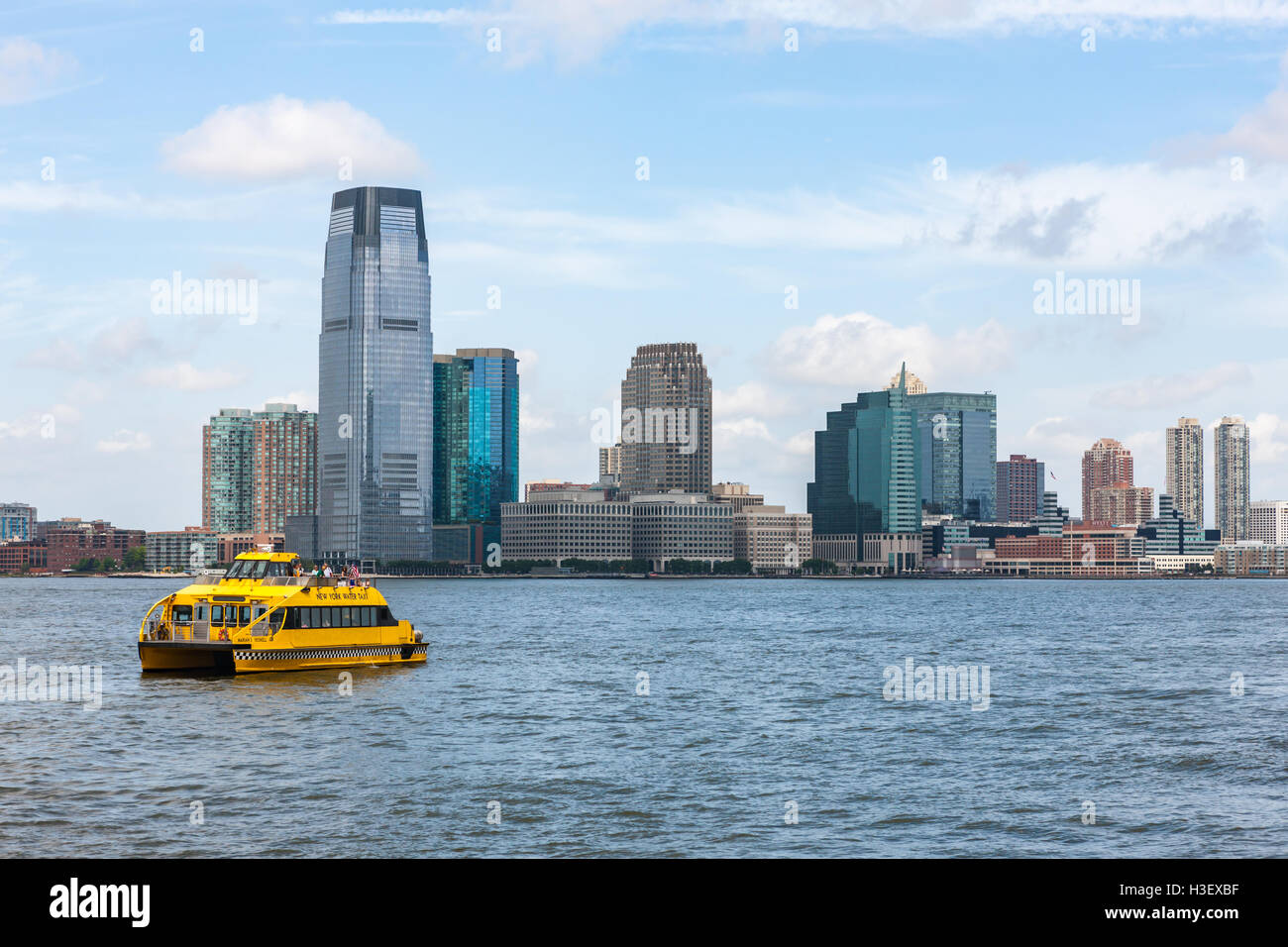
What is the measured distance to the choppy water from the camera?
2791 centimetres

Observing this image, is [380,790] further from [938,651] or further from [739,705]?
[938,651]

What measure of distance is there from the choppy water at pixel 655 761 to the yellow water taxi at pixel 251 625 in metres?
1.20

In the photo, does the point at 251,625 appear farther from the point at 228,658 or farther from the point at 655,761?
the point at 655,761

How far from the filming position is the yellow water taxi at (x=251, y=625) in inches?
2473

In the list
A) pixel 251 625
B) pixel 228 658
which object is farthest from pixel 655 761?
pixel 228 658

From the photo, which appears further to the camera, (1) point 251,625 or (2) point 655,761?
(1) point 251,625

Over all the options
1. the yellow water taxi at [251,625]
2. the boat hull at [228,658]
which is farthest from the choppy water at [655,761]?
the yellow water taxi at [251,625]

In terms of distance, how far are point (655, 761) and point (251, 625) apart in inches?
1221

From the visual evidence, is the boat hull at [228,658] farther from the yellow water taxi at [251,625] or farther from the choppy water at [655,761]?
the choppy water at [655,761]

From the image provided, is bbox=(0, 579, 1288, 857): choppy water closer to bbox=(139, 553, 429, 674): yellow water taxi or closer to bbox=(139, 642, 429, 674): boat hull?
bbox=(139, 642, 429, 674): boat hull

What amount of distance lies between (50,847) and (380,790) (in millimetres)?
8601

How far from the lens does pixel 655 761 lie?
38344 mm

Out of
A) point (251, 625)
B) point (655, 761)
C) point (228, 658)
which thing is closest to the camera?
point (655, 761)

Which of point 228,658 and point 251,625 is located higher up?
point 251,625
